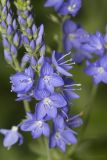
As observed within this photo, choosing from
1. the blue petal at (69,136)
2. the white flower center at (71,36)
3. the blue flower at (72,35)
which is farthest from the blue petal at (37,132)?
the white flower center at (71,36)

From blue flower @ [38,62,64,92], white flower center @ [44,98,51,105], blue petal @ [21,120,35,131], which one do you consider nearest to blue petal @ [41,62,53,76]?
blue flower @ [38,62,64,92]

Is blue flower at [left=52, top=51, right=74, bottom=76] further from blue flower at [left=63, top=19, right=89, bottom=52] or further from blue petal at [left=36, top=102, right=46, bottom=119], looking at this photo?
blue flower at [left=63, top=19, right=89, bottom=52]

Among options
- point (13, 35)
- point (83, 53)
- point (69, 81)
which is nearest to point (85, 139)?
point (83, 53)

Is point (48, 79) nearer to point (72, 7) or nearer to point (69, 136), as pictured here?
point (69, 136)

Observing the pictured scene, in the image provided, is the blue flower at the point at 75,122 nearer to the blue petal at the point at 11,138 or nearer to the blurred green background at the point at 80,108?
the blue petal at the point at 11,138

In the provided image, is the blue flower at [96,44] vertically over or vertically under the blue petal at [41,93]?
over

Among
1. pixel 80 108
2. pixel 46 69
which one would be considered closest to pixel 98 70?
pixel 46 69
